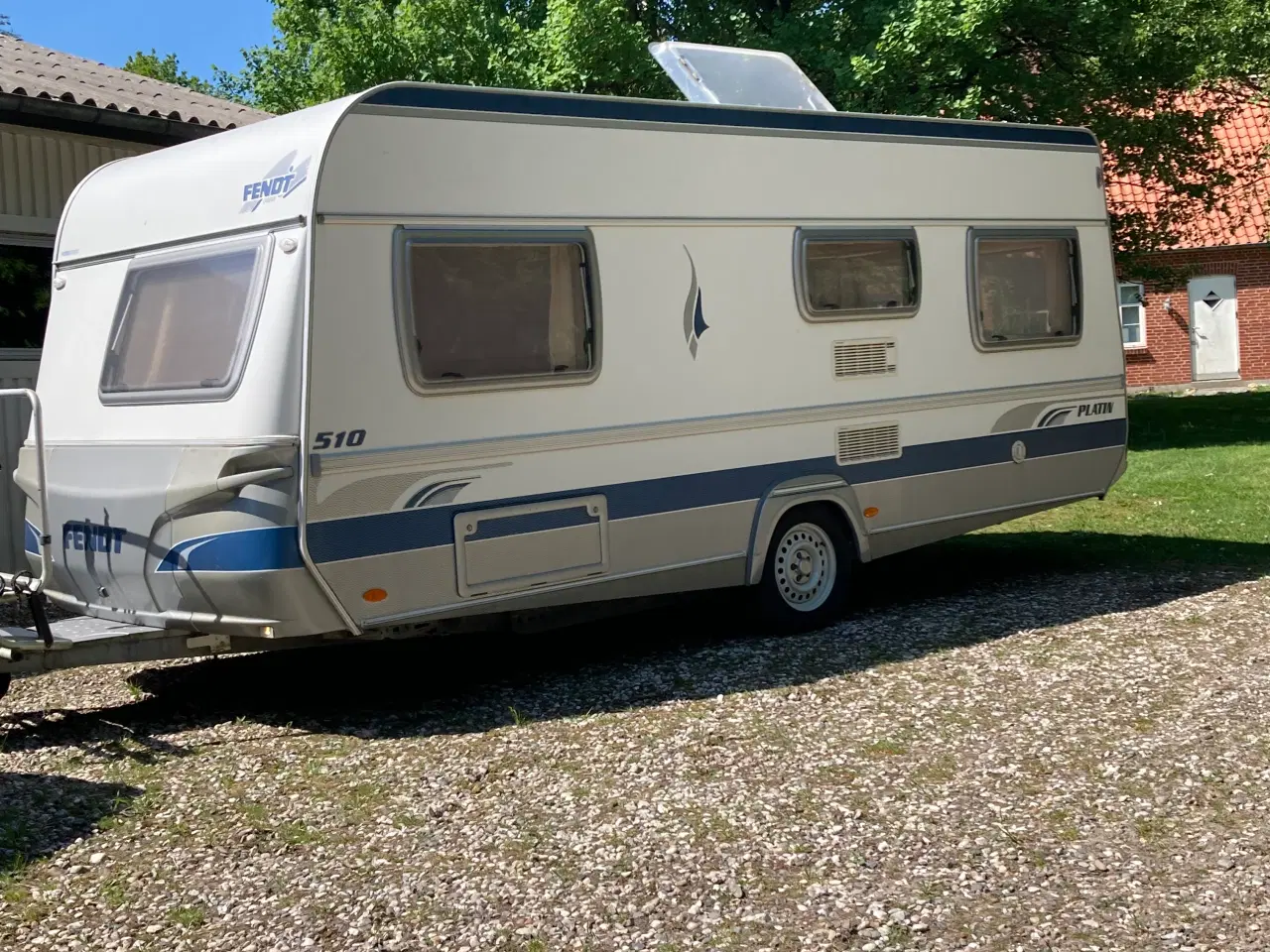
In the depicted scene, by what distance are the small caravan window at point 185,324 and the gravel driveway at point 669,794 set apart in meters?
1.57

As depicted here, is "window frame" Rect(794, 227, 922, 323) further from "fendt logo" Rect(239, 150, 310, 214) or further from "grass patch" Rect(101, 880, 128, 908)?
"grass patch" Rect(101, 880, 128, 908)

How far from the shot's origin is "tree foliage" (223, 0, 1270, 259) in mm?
17609

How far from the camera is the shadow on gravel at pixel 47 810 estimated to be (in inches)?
208

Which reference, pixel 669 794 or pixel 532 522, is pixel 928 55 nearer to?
pixel 532 522

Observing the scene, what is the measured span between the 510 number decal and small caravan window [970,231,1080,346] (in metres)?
4.35

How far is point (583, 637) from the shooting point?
29.4 feet

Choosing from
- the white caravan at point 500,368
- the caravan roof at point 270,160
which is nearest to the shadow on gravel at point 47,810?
the white caravan at point 500,368

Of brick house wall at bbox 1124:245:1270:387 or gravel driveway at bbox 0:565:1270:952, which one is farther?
brick house wall at bbox 1124:245:1270:387

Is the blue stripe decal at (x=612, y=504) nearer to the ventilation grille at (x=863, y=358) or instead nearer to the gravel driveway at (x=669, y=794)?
the ventilation grille at (x=863, y=358)

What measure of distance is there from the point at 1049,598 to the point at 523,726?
3.97 metres

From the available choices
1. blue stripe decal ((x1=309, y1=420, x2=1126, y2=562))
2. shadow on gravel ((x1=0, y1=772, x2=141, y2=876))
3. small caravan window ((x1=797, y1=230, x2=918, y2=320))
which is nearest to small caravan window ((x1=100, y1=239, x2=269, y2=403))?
blue stripe decal ((x1=309, y1=420, x2=1126, y2=562))

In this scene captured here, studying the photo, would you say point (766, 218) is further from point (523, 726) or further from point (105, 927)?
point (105, 927)

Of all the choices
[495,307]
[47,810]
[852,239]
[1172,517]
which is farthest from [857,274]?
[1172,517]

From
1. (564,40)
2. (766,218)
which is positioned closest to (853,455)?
(766,218)
